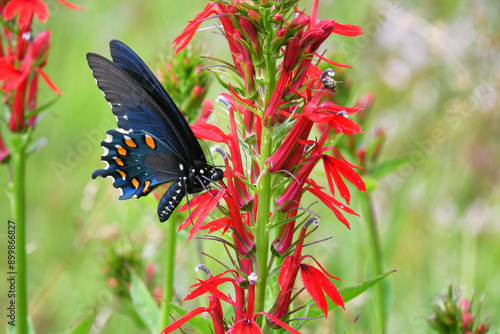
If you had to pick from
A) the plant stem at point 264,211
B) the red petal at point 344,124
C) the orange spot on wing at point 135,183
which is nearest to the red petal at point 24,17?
the orange spot on wing at point 135,183

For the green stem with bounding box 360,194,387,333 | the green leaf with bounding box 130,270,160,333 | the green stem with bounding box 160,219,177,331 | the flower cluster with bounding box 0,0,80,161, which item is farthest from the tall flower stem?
the green stem with bounding box 360,194,387,333

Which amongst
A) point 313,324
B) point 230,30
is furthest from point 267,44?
point 313,324

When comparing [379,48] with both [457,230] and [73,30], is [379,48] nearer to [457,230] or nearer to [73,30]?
[457,230]

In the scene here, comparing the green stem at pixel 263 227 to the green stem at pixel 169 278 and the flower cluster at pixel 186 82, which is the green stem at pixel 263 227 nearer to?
the green stem at pixel 169 278

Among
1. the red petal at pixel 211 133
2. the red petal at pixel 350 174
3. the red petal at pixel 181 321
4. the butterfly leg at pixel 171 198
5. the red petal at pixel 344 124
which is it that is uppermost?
the red petal at pixel 344 124

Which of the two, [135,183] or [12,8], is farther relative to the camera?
[12,8]

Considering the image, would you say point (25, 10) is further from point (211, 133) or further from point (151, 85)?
point (211, 133)

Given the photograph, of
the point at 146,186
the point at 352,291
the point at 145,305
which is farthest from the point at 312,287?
the point at 145,305
